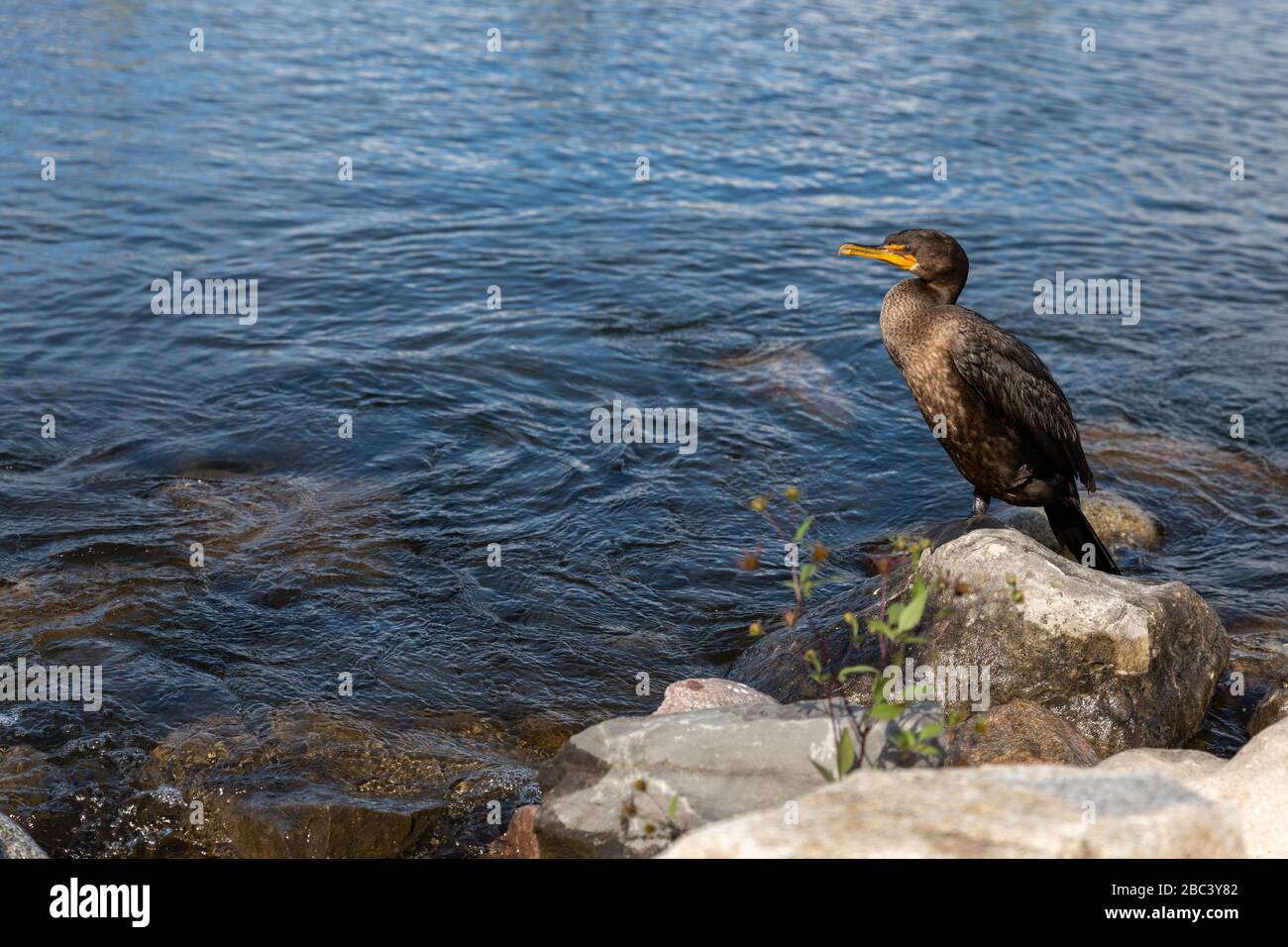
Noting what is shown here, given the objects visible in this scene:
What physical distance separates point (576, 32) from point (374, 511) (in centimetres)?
1449

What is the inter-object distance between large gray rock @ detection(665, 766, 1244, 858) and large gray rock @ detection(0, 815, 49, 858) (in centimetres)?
261

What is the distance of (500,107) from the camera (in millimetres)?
17484

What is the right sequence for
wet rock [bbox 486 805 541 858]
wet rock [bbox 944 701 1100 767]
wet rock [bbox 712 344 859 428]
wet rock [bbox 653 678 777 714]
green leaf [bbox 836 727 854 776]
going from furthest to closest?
1. wet rock [bbox 712 344 859 428]
2. wet rock [bbox 653 678 777 714]
3. wet rock [bbox 944 701 1100 767]
4. wet rock [bbox 486 805 541 858]
5. green leaf [bbox 836 727 854 776]

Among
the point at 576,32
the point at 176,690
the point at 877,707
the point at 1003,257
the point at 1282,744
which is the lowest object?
the point at 176,690

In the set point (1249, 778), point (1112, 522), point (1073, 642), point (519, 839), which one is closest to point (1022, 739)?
point (1073, 642)

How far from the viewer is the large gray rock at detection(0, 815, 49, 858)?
4766 millimetres

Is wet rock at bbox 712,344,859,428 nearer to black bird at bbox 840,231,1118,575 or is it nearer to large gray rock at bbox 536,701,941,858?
black bird at bbox 840,231,1118,575

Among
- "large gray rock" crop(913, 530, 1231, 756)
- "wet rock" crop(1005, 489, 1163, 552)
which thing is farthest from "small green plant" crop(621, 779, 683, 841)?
"wet rock" crop(1005, 489, 1163, 552)

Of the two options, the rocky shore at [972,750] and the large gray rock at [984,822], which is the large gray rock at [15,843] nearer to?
the rocky shore at [972,750]

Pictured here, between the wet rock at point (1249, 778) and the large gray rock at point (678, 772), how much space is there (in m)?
1.02

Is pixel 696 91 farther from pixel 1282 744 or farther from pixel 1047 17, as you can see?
pixel 1282 744

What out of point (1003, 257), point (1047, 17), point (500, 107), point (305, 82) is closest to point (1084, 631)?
point (1003, 257)

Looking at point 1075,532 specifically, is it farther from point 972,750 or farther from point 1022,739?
point 972,750

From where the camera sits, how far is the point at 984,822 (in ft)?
11.4
